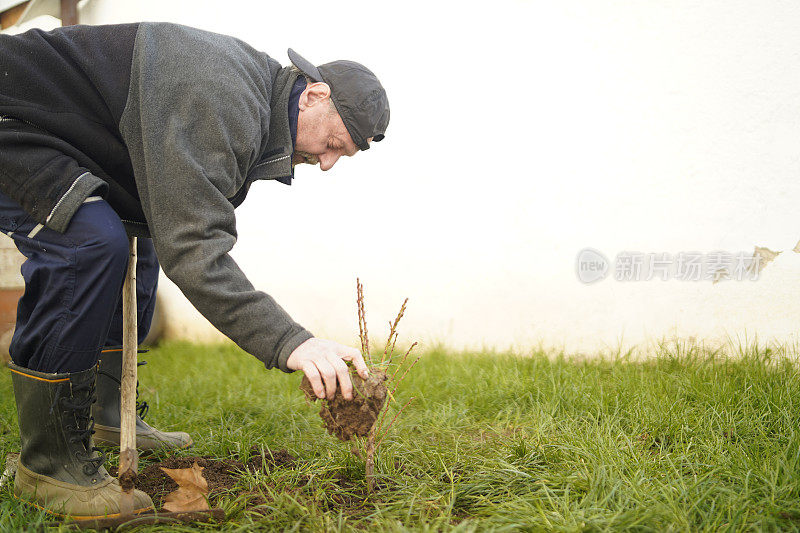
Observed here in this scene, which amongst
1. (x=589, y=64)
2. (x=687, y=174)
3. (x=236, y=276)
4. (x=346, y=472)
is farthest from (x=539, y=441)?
(x=589, y=64)

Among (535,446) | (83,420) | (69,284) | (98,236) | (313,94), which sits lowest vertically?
(535,446)

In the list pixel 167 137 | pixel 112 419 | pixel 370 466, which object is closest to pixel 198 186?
pixel 167 137

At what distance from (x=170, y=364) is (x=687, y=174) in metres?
3.80

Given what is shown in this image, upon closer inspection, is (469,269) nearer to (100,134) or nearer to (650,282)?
(650,282)

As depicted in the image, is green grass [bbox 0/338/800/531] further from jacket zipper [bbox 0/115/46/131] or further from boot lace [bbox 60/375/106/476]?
jacket zipper [bbox 0/115/46/131]

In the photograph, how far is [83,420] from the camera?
1955 millimetres

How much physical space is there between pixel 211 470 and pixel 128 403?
43cm

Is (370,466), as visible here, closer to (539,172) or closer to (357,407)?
(357,407)

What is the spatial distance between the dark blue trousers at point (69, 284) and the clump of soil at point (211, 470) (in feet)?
1.68

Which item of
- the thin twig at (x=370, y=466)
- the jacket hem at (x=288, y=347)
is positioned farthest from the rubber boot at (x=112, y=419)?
the jacket hem at (x=288, y=347)

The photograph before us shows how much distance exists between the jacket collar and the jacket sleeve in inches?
11.4

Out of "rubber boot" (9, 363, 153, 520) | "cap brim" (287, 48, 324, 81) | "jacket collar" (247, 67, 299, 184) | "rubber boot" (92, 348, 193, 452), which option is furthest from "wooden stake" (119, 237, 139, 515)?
"cap brim" (287, 48, 324, 81)

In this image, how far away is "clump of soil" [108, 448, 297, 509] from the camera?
2.07 metres

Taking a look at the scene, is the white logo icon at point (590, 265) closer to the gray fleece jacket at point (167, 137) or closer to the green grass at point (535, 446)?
the green grass at point (535, 446)
